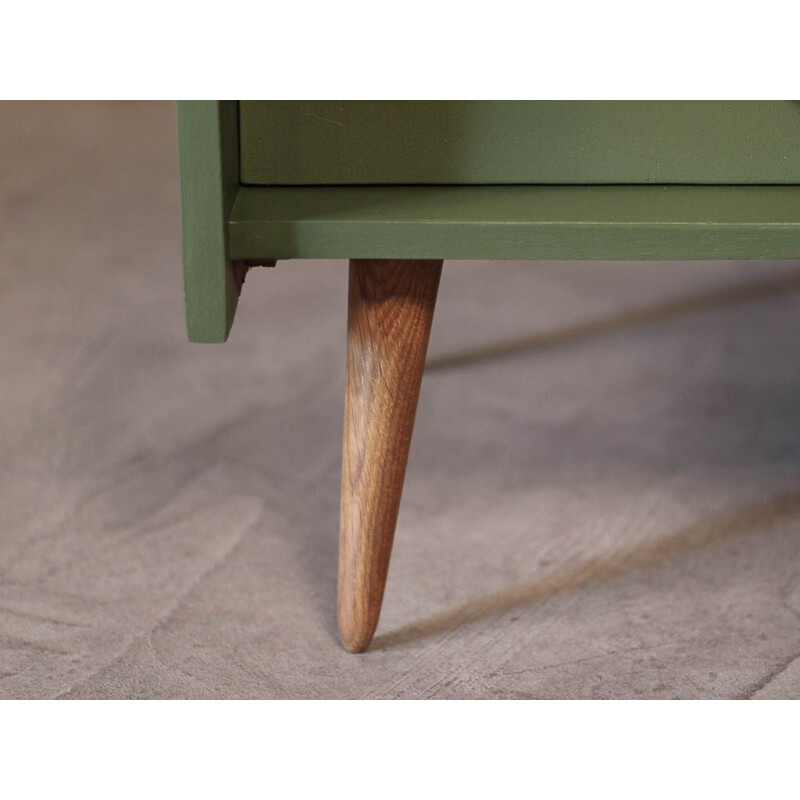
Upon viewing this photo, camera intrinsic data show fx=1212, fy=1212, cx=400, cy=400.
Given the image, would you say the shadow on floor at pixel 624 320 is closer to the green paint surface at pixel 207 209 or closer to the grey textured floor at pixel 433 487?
the grey textured floor at pixel 433 487

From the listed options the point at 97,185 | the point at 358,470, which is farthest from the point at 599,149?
the point at 97,185

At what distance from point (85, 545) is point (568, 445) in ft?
1.59

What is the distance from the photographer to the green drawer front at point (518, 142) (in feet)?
2.33

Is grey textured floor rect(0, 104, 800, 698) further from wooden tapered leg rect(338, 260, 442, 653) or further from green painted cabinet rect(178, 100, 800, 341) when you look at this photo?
green painted cabinet rect(178, 100, 800, 341)

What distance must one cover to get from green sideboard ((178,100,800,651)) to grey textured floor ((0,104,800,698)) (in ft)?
1.03

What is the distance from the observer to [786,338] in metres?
1.49

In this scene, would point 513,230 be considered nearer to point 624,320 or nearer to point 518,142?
point 518,142

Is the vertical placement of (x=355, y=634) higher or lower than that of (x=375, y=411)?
A: lower

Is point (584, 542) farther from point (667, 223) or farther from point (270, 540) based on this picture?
point (667, 223)

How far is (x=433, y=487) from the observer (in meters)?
1.15

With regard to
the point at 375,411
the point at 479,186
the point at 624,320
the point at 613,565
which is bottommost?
the point at 624,320

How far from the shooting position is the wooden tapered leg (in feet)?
2.59

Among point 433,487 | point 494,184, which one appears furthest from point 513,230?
point 433,487

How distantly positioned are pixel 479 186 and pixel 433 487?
0.47m
